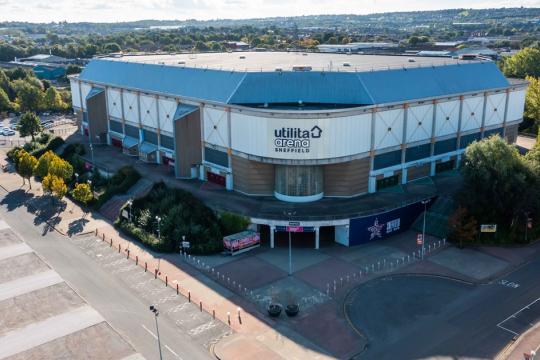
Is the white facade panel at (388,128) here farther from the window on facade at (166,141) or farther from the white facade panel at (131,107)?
the white facade panel at (131,107)

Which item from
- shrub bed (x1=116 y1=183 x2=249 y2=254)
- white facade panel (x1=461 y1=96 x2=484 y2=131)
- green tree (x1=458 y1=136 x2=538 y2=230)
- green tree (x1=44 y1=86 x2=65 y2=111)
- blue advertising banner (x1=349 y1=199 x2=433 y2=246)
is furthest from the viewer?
green tree (x1=44 y1=86 x2=65 y2=111)

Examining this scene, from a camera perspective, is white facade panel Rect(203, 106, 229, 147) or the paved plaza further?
white facade panel Rect(203, 106, 229, 147)

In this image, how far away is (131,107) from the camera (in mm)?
82875

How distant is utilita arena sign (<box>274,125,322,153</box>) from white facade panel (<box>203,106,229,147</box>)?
8.77m

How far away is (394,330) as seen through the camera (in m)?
39.8

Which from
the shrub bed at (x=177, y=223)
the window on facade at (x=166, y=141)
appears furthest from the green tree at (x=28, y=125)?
the shrub bed at (x=177, y=223)

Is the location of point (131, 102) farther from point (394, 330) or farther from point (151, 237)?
point (394, 330)

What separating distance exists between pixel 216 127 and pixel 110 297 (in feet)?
89.7

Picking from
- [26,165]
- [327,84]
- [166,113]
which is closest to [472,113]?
[327,84]

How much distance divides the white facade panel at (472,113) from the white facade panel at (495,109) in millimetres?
1712

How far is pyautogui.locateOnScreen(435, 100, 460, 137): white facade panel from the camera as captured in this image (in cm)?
6806

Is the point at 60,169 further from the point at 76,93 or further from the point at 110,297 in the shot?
the point at 76,93

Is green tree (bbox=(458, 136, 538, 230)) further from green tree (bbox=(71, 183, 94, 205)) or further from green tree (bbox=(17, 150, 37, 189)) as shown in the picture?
green tree (bbox=(17, 150, 37, 189))

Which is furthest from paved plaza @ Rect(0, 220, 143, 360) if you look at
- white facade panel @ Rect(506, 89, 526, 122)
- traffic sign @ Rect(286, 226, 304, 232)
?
white facade panel @ Rect(506, 89, 526, 122)
